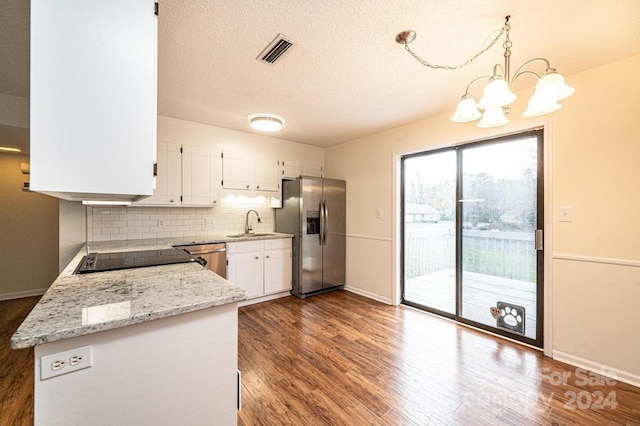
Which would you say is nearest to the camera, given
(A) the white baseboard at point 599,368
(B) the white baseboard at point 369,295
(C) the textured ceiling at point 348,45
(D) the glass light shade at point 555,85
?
(D) the glass light shade at point 555,85

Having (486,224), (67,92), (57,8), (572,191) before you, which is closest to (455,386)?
(486,224)

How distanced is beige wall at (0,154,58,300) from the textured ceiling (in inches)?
73.7

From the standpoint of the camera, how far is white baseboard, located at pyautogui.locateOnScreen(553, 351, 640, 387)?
194 centimetres

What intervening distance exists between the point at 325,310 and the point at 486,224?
7.10ft

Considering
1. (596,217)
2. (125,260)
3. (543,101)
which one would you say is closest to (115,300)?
(125,260)

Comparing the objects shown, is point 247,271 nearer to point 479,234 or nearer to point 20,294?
point 479,234

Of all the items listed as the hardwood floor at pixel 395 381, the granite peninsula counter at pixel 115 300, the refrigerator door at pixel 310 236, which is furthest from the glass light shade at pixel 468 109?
the refrigerator door at pixel 310 236

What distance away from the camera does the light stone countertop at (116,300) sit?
2.86ft

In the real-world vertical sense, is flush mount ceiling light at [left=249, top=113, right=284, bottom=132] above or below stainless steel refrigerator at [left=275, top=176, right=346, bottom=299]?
above

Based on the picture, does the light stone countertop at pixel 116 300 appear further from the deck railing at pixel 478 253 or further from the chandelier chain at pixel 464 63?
the deck railing at pixel 478 253

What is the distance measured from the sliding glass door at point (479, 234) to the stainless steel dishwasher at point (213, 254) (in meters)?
2.45

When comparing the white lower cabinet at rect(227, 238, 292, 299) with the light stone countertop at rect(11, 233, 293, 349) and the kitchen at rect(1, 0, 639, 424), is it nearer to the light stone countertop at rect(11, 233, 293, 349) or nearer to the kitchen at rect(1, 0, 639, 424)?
the light stone countertop at rect(11, 233, 293, 349)

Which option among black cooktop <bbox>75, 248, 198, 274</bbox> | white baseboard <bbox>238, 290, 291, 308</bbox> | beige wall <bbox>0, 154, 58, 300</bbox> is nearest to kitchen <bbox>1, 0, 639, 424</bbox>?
black cooktop <bbox>75, 248, 198, 274</bbox>

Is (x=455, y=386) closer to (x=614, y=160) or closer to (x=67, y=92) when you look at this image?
(x=614, y=160)
